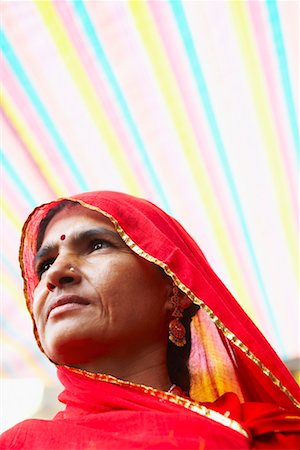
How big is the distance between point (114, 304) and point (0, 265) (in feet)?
5.35

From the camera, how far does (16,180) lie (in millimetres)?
2812

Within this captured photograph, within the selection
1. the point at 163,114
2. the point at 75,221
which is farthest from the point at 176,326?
the point at 163,114

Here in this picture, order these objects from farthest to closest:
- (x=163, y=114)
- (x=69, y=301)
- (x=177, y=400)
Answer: (x=163, y=114)
(x=69, y=301)
(x=177, y=400)

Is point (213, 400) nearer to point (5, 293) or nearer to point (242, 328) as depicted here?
point (242, 328)

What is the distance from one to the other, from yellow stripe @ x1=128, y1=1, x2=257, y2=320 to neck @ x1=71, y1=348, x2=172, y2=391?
46.3 inches

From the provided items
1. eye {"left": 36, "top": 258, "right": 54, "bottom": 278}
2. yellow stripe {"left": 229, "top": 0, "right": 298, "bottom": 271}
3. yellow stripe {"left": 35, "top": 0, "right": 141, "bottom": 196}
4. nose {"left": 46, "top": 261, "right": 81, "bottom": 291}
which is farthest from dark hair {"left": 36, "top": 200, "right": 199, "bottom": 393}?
yellow stripe {"left": 229, "top": 0, "right": 298, "bottom": 271}

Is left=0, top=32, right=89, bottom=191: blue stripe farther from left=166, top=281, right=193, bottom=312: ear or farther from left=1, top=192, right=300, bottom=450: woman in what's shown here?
left=166, top=281, right=193, bottom=312: ear

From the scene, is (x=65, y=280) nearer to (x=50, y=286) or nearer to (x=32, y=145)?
(x=50, y=286)

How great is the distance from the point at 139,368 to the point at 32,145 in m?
1.29

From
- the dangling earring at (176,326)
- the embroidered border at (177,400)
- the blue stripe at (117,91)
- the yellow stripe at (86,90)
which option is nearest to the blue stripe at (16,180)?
the yellow stripe at (86,90)

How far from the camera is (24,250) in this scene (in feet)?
6.73

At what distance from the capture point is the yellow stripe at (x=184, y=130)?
2.31 meters

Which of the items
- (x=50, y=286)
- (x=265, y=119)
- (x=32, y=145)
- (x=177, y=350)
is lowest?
(x=177, y=350)

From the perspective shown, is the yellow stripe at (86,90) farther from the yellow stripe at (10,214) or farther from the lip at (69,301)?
the lip at (69,301)
